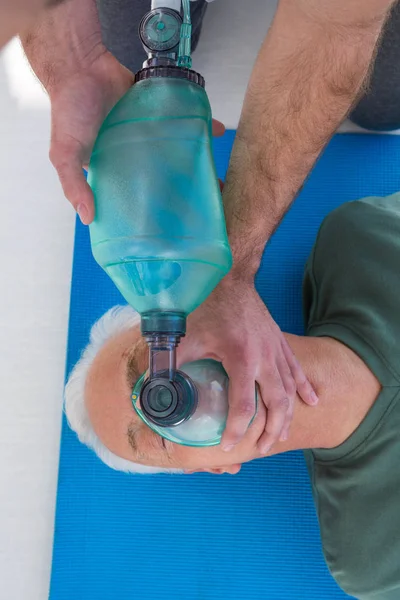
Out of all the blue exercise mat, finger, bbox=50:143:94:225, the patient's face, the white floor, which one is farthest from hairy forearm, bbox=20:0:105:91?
the blue exercise mat

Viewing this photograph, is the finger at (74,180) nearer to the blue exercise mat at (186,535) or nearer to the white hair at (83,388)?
A: the white hair at (83,388)

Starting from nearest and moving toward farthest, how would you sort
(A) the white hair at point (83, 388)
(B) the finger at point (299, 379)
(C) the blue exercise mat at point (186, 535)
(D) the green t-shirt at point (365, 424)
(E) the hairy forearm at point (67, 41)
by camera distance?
(E) the hairy forearm at point (67, 41) < (B) the finger at point (299, 379) < (D) the green t-shirt at point (365, 424) < (A) the white hair at point (83, 388) < (C) the blue exercise mat at point (186, 535)

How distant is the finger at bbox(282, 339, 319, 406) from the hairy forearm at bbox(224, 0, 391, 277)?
0.49 feet

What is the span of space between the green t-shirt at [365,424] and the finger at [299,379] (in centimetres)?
14

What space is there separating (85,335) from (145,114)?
827mm

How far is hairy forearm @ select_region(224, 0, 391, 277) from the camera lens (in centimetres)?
89

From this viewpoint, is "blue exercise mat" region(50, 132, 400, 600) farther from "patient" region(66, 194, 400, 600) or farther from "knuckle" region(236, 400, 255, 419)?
"knuckle" region(236, 400, 255, 419)

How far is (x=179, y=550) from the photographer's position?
134 cm

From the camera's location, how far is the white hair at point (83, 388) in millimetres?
1172

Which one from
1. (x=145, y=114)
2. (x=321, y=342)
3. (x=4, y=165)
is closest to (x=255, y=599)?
(x=321, y=342)

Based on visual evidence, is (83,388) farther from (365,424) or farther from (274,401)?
(365,424)

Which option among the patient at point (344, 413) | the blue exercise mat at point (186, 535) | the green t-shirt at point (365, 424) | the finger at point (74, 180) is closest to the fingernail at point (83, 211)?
the finger at point (74, 180)

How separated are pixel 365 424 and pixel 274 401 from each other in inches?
10.4

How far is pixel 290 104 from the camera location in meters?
0.98
